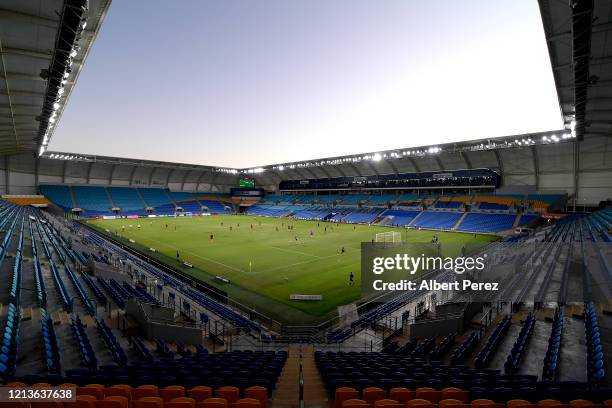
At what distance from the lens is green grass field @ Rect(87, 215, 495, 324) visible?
18969mm

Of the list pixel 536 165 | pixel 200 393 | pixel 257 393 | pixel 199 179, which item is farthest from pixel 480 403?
pixel 199 179

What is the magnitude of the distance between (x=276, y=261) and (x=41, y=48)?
22.1m

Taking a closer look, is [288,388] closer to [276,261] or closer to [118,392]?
[118,392]

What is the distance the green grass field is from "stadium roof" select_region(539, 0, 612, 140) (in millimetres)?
17790

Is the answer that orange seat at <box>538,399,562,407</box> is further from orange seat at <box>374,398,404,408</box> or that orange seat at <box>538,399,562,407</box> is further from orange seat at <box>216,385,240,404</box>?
orange seat at <box>216,385,240,404</box>

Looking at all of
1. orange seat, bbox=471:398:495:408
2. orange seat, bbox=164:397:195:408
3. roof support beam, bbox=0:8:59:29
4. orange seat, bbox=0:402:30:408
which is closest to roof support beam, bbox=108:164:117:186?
roof support beam, bbox=0:8:59:29

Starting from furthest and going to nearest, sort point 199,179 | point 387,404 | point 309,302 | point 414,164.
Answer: point 199,179 < point 414,164 < point 309,302 < point 387,404

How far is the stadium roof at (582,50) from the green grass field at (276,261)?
58.4 ft

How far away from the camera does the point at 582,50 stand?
15.4 m

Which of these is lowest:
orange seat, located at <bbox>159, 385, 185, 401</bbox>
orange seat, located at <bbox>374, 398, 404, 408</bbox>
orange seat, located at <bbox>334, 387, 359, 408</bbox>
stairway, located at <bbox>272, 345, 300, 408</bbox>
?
stairway, located at <bbox>272, 345, 300, 408</bbox>

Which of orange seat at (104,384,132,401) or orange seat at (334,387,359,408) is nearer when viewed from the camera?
orange seat at (104,384,132,401)

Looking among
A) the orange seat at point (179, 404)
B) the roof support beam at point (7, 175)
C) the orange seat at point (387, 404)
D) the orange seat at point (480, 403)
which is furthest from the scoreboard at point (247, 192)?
the orange seat at point (480, 403)

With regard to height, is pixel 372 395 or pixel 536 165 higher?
pixel 536 165

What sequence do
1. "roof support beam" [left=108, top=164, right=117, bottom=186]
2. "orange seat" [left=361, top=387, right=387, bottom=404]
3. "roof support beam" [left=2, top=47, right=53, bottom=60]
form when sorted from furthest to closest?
"roof support beam" [left=108, top=164, right=117, bottom=186] → "roof support beam" [left=2, top=47, right=53, bottom=60] → "orange seat" [left=361, top=387, right=387, bottom=404]
